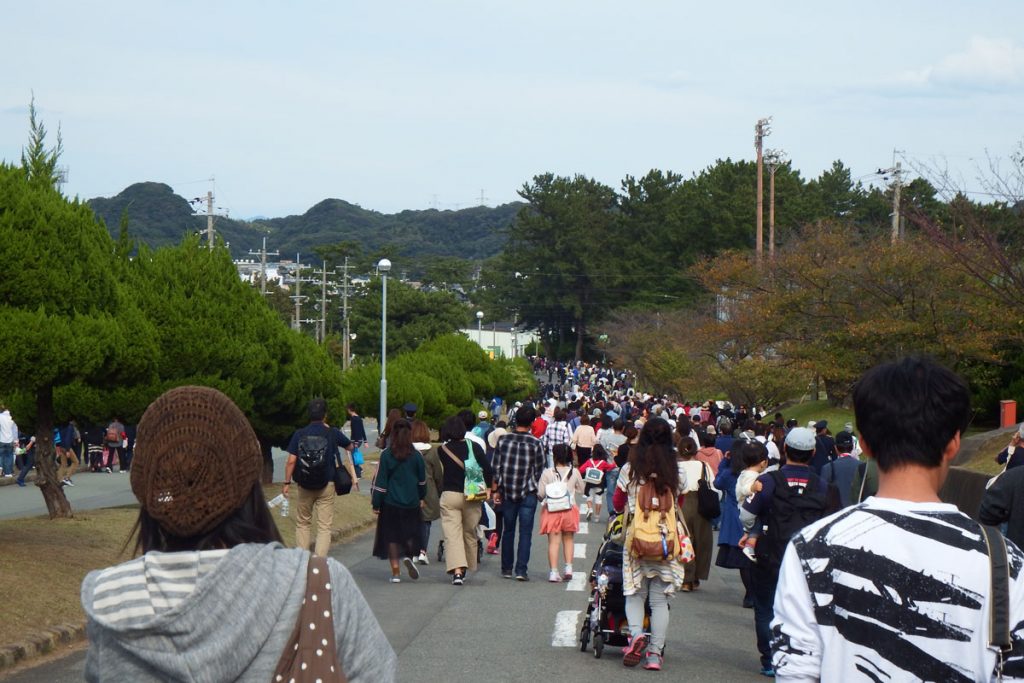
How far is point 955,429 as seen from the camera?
302cm

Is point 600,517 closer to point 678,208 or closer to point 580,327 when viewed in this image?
point 678,208

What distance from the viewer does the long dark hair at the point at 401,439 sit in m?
13.1

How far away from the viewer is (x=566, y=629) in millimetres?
10414

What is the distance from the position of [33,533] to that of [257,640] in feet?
39.8

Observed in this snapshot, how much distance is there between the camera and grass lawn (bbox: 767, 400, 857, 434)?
1571 inches

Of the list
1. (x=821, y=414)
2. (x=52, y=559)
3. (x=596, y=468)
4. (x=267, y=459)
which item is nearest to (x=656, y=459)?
(x=52, y=559)

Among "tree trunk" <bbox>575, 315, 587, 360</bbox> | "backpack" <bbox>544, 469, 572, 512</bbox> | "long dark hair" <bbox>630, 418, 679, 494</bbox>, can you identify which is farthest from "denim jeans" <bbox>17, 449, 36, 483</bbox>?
"tree trunk" <bbox>575, 315, 587, 360</bbox>

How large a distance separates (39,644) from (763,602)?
5361 mm

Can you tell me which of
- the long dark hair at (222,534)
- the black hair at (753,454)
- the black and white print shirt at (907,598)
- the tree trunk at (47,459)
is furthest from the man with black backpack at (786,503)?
the tree trunk at (47,459)

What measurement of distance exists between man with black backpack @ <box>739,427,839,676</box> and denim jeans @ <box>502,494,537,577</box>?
194 inches

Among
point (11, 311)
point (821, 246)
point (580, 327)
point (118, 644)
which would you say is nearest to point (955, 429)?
point (118, 644)

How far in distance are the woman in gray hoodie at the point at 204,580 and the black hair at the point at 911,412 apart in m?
1.28

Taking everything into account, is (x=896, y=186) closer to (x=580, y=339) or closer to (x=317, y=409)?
(x=317, y=409)

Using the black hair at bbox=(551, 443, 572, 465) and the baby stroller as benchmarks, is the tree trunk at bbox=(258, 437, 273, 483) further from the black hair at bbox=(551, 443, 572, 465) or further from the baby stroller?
the baby stroller
